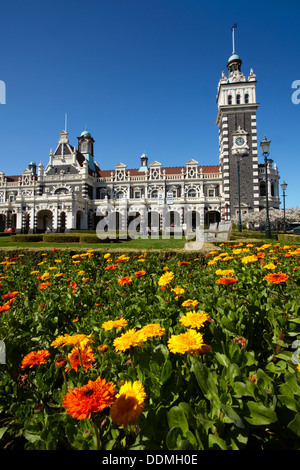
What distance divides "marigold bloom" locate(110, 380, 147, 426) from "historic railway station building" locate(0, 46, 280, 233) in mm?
34373

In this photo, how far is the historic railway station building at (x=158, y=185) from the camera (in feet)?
112

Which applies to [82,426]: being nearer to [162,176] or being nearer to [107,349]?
[107,349]

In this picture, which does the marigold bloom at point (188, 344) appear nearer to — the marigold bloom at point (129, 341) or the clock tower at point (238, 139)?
the marigold bloom at point (129, 341)

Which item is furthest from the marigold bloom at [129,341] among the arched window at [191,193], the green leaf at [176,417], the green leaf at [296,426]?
the arched window at [191,193]

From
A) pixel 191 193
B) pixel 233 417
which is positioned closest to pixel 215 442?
pixel 233 417

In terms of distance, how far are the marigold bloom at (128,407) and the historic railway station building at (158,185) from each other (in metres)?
34.4

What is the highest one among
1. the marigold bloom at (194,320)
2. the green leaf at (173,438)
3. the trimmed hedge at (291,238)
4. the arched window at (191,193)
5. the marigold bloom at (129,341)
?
the arched window at (191,193)

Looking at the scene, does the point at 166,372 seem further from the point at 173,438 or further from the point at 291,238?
the point at 291,238

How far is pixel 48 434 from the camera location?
1102 mm

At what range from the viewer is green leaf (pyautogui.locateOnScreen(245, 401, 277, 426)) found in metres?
Answer: 1.04

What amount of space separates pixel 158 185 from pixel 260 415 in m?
41.0

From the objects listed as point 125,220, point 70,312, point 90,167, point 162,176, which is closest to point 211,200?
point 162,176

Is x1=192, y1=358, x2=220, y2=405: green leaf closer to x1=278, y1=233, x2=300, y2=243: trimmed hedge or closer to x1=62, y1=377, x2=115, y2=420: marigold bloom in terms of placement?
x1=62, y1=377, x2=115, y2=420: marigold bloom

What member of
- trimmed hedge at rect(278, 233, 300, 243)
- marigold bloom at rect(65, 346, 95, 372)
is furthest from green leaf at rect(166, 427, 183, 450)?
trimmed hedge at rect(278, 233, 300, 243)
